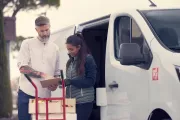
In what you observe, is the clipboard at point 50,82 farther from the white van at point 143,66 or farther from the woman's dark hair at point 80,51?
the white van at point 143,66

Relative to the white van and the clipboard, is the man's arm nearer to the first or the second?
the clipboard

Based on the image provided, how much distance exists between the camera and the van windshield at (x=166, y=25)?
21.4ft

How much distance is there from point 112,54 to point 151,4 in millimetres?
806

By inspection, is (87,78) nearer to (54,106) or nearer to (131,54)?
(54,106)

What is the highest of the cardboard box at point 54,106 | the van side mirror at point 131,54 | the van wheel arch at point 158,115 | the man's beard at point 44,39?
the man's beard at point 44,39

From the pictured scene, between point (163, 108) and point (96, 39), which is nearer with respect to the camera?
point (163, 108)

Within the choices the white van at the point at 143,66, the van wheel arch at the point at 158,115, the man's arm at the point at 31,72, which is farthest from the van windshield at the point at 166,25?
the man's arm at the point at 31,72

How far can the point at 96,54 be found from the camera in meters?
9.27

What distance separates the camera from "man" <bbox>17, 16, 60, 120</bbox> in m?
7.30

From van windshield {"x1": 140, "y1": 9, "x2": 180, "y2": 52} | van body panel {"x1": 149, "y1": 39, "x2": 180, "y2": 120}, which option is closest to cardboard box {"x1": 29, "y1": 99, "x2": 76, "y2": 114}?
van body panel {"x1": 149, "y1": 39, "x2": 180, "y2": 120}

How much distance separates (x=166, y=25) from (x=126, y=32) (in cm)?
76

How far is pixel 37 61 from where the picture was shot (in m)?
7.43

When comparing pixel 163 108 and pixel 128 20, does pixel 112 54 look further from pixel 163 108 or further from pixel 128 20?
pixel 163 108

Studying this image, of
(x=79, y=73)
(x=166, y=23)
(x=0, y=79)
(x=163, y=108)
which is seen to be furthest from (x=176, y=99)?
(x=0, y=79)
